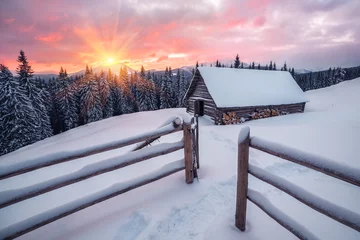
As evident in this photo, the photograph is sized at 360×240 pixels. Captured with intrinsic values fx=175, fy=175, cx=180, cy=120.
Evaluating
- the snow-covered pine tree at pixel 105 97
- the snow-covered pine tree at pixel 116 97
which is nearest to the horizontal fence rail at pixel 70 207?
the snow-covered pine tree at pixel 105 97

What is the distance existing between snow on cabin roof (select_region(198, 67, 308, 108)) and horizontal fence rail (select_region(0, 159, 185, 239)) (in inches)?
456

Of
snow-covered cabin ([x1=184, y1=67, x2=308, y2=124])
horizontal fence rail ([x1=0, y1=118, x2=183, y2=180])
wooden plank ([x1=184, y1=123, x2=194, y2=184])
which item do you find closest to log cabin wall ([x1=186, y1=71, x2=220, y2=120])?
snow-covered cabin ([x1=184, y1=67, x2=308, y2=124])

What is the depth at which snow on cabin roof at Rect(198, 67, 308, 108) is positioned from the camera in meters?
15.4

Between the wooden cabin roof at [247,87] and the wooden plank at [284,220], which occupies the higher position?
the wooden cabin roof at [247,87]

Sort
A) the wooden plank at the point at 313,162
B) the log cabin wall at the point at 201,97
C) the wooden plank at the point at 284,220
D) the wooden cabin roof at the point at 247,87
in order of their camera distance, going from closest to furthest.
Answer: the wooden plank at the point at 313,162 → the wooden plank at the point at 284,220 → the wooden cabin roof at the point at 247,87 → the log cabin wall at the point at 201,97

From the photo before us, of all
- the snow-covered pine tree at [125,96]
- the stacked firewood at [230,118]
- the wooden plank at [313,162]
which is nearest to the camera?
the wooden plank at [313,162]

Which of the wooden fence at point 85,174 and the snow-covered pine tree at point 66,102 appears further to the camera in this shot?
the snow-covered pine tree at point 66,102

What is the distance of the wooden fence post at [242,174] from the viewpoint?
252 centimetres

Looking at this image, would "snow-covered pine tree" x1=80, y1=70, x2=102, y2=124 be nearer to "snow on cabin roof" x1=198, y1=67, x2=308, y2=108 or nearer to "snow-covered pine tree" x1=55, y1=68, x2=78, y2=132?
"snow-covered pine tree" x1=55, y1=68, x2=78, y2=132

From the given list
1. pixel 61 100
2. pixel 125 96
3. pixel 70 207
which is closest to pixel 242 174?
pixel 70 207

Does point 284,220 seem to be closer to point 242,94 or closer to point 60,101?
point 242,94

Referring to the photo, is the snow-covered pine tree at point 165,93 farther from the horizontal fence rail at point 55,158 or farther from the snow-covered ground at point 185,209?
the horizontal fence rail at point 55,158

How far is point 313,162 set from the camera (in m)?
1.86

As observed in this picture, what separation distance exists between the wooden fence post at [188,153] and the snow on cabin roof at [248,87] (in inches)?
432
